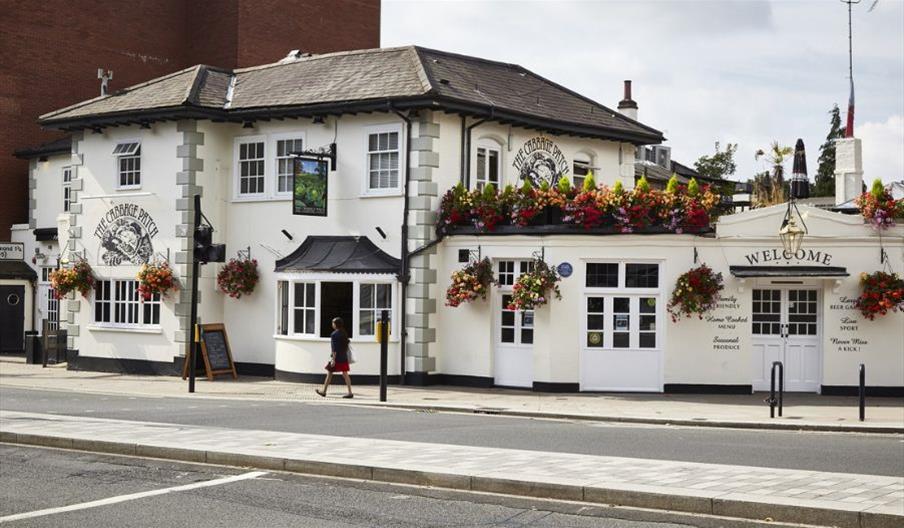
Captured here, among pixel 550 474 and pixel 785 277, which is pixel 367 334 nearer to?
pixel 785 277

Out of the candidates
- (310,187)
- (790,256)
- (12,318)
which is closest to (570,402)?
(790,256)

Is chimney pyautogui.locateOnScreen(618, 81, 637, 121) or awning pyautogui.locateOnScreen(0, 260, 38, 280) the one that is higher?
chimney pyautogui.locateOnScreen(618, 81, 637, 121)

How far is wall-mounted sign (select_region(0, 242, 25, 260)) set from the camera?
3728 cm

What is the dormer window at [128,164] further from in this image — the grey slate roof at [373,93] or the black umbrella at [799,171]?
the black umbrella at [799,171]

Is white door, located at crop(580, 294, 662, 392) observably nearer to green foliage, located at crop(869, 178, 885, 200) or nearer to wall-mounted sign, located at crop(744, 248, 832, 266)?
wall-mounted sign, located at crop(744, 248, 832, 266)

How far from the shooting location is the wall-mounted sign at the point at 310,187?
26.5 meters

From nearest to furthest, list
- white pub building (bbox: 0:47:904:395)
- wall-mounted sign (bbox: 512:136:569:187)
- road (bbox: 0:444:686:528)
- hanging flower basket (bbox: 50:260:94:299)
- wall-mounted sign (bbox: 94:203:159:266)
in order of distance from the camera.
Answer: road (bbox: 0:444:686:528)
white pub building (bbox: 0:47:904:395)
wall-mounted sign (bbox: 512:136:569:187)
wall-mounted sign (bbox: 94:203:159:266)
hanging flower basket (bbox: 50:260:94:299)

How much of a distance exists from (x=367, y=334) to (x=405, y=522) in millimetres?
16209

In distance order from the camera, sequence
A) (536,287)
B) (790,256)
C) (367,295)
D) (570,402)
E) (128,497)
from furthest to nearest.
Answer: (367,295) < (536,287) < (790,256) < (570,402) < (128,497)

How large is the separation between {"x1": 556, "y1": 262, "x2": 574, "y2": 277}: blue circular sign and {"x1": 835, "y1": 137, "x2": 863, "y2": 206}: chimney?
1117cm

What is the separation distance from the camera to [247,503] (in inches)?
434

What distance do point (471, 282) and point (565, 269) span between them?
6.59 feet

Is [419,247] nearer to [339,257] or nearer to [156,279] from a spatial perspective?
[339,257]

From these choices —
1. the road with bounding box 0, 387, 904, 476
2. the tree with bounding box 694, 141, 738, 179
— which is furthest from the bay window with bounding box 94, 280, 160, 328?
the tree with bounding box 694, 141, 738, 179
